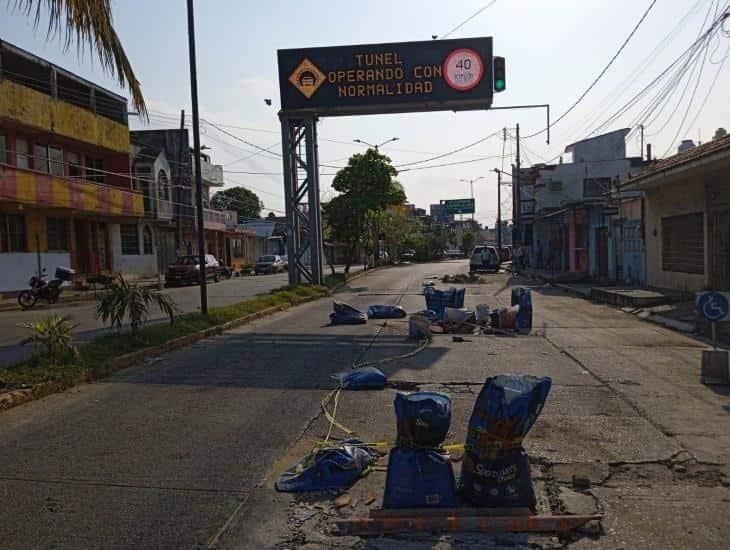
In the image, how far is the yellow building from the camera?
1747 centimetres

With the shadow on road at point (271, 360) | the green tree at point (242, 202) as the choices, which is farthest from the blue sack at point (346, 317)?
the green tree at point (242, 202)

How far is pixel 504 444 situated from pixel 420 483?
60 cm

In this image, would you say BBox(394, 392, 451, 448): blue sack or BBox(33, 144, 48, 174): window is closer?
BBox(394, 392, 451, 448): blue sack

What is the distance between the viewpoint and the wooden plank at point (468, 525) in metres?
4.40

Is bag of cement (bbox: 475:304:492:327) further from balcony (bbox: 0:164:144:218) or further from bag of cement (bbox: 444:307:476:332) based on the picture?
balcony (bbox: 0:164:144:218)

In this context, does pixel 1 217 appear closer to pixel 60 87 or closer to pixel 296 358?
pixel 60 87

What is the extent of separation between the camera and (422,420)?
4648 mm

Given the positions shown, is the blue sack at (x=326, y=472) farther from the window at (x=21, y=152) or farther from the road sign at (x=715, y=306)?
the window at (x=21, y=152)

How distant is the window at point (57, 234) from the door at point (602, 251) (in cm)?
2331

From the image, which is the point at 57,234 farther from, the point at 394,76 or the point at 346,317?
the point at 346,317

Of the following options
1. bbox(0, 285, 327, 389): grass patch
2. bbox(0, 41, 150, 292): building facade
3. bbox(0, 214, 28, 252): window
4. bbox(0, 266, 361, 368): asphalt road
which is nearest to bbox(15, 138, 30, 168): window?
bbox(0, 41, 150, 292): building facade

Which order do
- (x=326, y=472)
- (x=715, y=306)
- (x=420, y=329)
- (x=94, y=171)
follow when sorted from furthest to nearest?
(x=94, y=171)
(x=420, y=329)
(x=715, y=306)
(x=326, y=472)

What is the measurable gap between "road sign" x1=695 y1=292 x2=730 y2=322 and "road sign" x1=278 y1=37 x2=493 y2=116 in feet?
47.8

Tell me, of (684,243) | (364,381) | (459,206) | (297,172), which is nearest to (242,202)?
(459,206)
